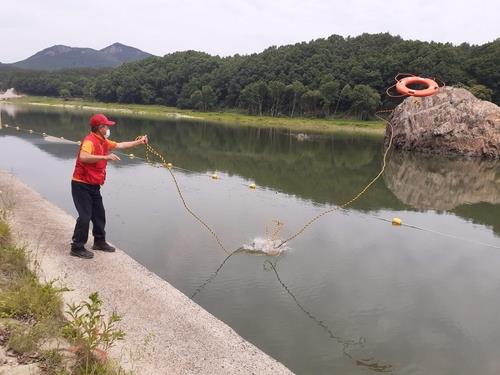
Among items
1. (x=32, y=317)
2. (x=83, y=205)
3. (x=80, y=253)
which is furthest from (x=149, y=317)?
(x=83, y=205)

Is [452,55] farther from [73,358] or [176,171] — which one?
[73,358]

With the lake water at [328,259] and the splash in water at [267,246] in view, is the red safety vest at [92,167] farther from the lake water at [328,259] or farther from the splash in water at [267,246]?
the splash in water at [267,246]

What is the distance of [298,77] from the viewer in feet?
340

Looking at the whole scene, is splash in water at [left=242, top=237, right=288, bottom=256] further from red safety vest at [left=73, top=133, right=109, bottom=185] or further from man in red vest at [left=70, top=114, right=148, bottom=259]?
red safety vest at [left=73, top=133, right=109, bottom=185]

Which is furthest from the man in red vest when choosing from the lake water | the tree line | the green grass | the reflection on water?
the tree line

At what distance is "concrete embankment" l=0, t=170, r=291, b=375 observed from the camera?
609 cm

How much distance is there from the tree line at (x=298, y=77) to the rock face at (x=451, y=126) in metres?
30.0

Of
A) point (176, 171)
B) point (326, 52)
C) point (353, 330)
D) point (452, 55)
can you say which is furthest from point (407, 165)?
point (326, 52)

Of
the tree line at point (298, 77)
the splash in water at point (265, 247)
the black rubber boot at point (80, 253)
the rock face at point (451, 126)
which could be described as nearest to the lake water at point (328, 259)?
the splash in water at point (265, 247)

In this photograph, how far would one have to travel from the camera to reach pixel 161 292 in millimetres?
8203

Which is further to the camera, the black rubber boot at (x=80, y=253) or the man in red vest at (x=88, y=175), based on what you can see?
the black rubber boot at (x=80, y=253)

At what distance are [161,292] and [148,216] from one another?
23.2 ft

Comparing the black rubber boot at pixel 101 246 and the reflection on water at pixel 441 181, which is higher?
the black rubber boot at pixel 101 246

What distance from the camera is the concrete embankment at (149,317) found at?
20.0 ft
